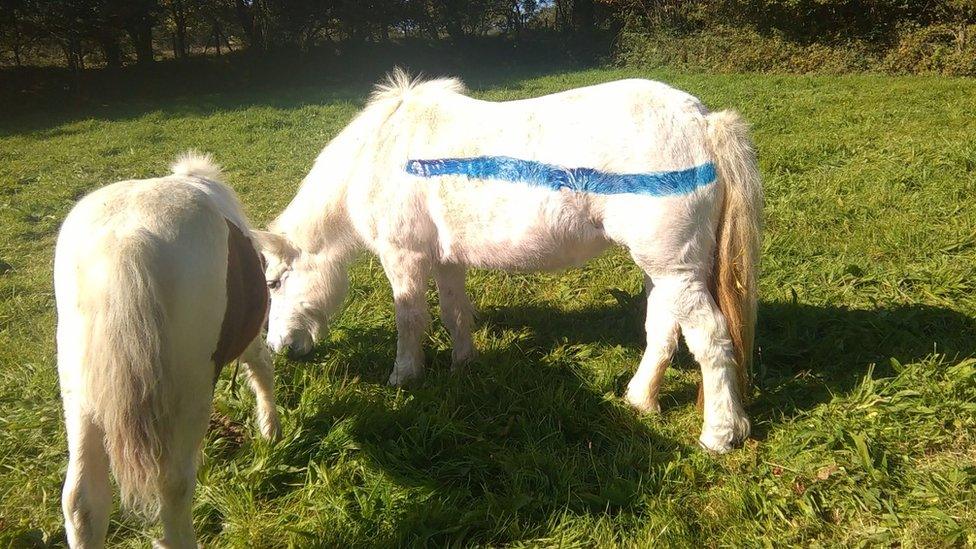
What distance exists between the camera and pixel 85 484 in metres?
2.01

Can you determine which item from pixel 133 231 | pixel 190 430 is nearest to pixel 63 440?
pixel 190 430

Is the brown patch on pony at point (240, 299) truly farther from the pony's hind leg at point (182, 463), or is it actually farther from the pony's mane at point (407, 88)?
the pony's mane at point (407, 88)

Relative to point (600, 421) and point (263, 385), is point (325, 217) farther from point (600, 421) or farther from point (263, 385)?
point (600, 421)

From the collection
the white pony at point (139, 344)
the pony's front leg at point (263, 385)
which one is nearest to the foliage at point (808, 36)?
the pony's front leg at point (263, 385)

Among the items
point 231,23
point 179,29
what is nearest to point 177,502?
point 179,29

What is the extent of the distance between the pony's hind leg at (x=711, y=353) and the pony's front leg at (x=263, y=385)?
2128 millimetres

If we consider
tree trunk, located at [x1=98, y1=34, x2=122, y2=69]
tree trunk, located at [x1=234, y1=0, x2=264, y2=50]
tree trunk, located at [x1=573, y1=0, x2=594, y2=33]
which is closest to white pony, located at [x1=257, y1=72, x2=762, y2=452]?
tree trunk, located at [x1=98, y1=34, x2=122, y2=69]

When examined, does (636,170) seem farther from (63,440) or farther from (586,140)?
(63,440)

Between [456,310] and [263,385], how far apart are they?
133 cm

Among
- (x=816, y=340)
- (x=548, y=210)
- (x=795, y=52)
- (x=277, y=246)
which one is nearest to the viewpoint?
(x=548, y=210)

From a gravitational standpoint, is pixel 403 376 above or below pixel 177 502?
below

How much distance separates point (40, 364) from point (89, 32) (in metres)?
19.2

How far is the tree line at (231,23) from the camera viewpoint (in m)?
17.7

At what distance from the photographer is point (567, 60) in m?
27.0
